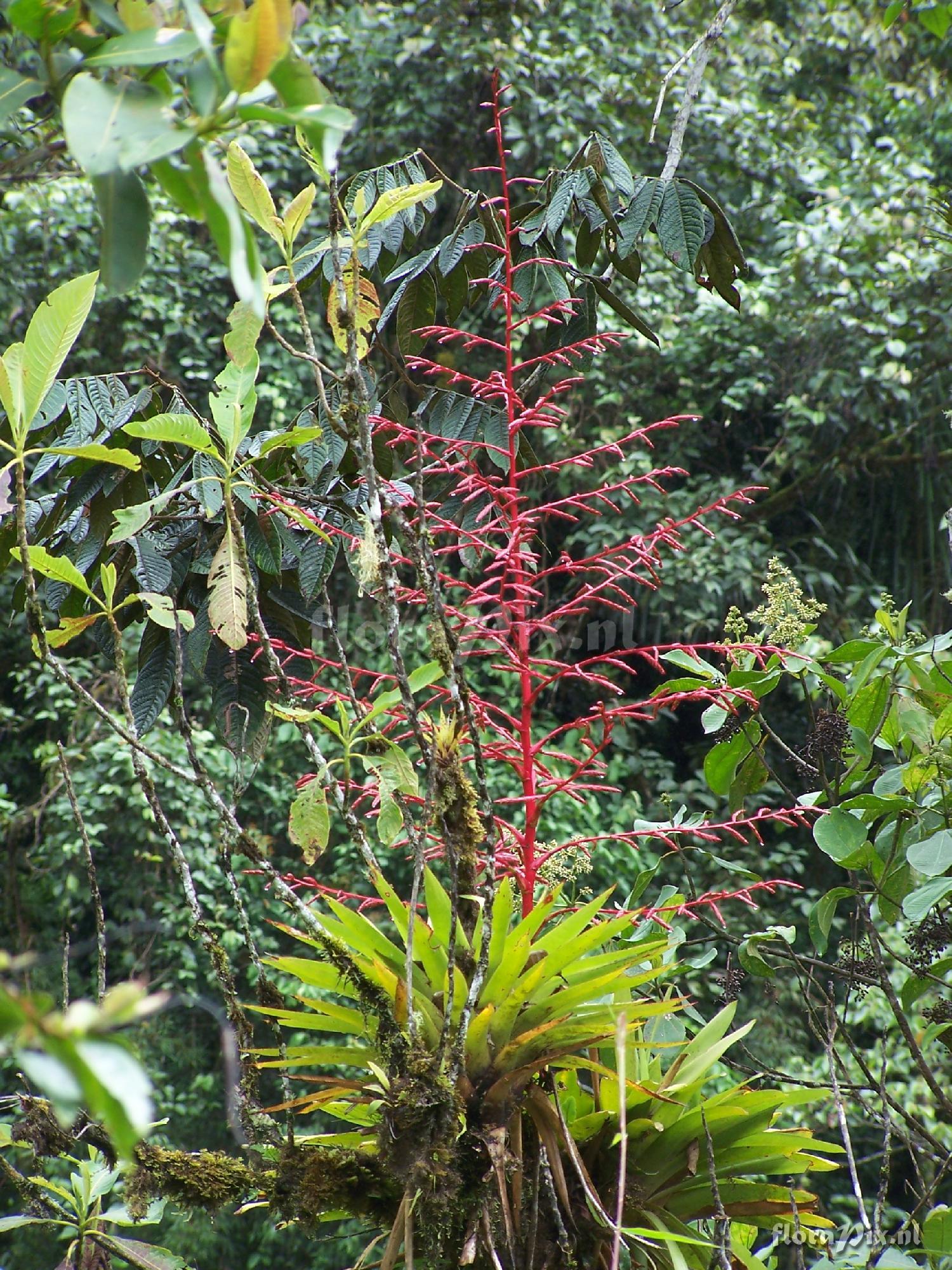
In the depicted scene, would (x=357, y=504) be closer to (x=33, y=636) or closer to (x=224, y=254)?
(x=33, y=636)

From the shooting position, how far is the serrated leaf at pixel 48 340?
2.41 feet

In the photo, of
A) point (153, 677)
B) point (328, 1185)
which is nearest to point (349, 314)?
point (153, 677)

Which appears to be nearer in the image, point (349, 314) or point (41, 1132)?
point (349, 314)

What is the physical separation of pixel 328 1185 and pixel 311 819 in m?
0.25

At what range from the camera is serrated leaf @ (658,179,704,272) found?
1.21 meters

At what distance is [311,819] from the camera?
0.80m

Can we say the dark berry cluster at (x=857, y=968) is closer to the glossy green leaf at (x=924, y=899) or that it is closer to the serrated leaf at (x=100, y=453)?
the glossy green leaf at (x=924, y=899)

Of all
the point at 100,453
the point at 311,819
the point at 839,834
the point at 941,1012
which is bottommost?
the point at 941,1012

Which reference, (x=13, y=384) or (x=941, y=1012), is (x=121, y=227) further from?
(x=941, y=1012)

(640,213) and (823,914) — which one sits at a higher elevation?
(640,213)

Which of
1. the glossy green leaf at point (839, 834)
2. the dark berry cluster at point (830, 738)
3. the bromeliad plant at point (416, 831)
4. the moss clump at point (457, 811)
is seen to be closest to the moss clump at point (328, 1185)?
the bromeliad plant at point (416, 831)

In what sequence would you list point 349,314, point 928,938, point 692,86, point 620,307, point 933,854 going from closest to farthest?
point 349,314 → point 933,854 → point 928,938 → point 620,307 → point 692,86

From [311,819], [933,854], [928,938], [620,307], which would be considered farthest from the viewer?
[620,307]

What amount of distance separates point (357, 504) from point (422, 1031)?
0.50m
